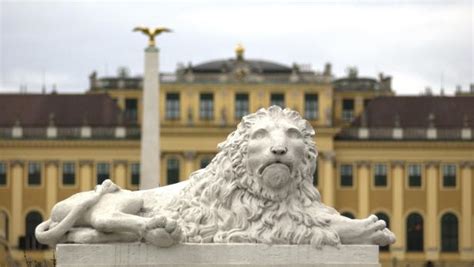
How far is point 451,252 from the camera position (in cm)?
10000

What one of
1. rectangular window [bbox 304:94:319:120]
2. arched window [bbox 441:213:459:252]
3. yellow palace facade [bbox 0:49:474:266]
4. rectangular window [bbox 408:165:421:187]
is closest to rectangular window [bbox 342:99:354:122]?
yellow palace facade [bbox 0:49:474:266]

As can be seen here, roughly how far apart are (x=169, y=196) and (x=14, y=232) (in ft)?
293

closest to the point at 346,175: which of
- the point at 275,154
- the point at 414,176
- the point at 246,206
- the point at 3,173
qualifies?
the point at 414,176

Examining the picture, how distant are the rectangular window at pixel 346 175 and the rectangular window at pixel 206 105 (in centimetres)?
776

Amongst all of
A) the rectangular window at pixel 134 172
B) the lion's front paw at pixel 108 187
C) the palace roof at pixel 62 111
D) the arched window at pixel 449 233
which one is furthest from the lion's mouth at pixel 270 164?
the palace roof at pixel 62 111

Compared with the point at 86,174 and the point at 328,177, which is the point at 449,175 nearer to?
the point at 328,177

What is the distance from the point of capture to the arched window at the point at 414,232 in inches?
3930

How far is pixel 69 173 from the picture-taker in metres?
103

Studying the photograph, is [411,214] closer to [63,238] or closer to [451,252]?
[451,252]

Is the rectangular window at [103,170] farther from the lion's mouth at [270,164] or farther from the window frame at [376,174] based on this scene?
the lion's mouth at [270,164]

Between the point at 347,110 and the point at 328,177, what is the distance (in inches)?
282

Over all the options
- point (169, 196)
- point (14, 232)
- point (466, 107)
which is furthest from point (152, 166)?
point (169, 196)

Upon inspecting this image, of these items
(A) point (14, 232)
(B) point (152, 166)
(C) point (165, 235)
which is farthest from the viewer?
(A) point (14, 232)

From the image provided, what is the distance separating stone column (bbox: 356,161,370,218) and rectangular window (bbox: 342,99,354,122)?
199 inches
